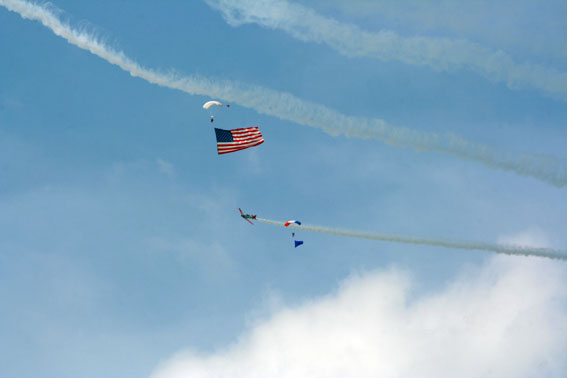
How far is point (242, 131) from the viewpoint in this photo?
100125 mm

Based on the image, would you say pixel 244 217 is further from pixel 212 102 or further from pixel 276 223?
pixel 212 102

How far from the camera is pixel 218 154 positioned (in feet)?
319

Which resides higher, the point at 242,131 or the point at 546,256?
the point at 242,131

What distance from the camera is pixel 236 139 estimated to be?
328ft

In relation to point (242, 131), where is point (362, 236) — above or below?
below

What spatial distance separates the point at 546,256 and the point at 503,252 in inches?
217

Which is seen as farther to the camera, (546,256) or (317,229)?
(317,229)

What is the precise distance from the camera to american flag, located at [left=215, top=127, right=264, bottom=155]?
324 feet

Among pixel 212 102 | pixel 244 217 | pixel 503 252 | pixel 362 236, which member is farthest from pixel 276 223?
pixel 503 252

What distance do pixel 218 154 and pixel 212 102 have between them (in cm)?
697

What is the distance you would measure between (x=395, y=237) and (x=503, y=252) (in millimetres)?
14389

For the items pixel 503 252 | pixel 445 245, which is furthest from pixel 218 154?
pixel 503 252

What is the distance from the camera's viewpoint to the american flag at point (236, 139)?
324ft

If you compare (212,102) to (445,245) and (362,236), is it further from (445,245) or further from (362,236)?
(445,245)
